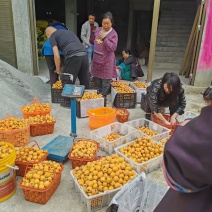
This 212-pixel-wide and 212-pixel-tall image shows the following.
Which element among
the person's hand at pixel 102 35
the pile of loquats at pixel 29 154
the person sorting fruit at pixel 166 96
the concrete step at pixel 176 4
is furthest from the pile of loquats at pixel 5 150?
the concrete step at pixel 176 4

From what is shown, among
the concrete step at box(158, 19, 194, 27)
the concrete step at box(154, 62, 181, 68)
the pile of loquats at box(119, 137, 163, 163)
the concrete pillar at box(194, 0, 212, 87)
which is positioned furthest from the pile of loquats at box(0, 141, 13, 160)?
the concrete step at box(158, 19, 194, 27)

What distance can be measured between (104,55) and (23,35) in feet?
9.80

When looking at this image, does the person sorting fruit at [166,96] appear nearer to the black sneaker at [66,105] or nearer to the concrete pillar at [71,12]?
the black sneaker at [66,105]

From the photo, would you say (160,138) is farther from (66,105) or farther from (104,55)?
(66,105)

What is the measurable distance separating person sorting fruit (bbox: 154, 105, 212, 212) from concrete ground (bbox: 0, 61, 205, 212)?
1.59 metres

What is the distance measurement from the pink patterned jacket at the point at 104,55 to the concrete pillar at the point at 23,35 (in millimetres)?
2595

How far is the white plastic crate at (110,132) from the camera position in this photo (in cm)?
313

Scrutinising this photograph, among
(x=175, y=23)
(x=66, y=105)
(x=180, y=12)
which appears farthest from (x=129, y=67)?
(x=180, y=12)

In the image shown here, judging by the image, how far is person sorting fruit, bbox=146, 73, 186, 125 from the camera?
3.18 m

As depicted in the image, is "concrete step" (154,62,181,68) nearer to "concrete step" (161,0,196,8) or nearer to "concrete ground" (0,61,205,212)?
"concrete ground" (0,61,205,212)

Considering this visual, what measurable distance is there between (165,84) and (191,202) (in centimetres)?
237

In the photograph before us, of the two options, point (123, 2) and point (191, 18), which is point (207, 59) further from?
point (123, 2)

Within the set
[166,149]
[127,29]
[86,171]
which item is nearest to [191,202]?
[166,149]

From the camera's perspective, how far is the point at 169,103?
369cm
